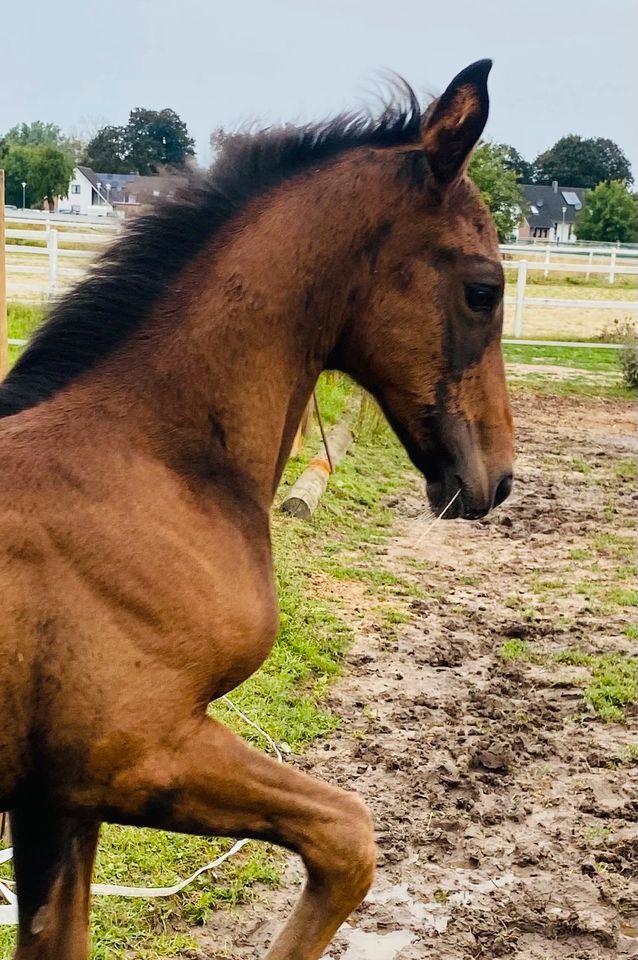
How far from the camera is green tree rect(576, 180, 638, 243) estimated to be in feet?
180

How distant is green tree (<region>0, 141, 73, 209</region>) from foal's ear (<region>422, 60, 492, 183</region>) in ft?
76.8

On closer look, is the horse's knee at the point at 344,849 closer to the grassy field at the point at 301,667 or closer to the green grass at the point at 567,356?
the grassy field at the point at 301,667

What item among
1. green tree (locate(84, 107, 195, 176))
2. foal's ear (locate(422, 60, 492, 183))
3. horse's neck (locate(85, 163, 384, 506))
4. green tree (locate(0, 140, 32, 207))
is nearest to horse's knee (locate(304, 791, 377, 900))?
horse's neck (locate(85, 163, 384, 506))

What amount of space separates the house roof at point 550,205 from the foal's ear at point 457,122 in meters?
75.7

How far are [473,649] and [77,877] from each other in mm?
3579

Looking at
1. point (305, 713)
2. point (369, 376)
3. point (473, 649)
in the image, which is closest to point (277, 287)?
point (369, 376)

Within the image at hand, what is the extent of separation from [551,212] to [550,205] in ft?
3.07

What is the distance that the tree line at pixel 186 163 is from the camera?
14.3 ft

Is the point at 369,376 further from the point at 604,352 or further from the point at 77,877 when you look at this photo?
the point at 604,352

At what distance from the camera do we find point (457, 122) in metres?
2.41

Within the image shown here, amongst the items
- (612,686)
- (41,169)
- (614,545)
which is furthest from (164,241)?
(41,169)

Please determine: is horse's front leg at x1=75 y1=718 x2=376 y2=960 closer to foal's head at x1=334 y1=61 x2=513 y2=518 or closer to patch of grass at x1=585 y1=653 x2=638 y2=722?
foal's head at x1=334 y1=61 x2=513 y2=518

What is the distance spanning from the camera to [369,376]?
254cm

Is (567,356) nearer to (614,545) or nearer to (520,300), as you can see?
(520,300)
